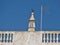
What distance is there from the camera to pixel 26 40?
27547 millimetres

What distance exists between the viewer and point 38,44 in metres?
27.3

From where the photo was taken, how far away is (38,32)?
27.4 m

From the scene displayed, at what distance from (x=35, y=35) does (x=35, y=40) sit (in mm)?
418

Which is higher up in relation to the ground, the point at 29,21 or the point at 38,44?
the point at 29,21

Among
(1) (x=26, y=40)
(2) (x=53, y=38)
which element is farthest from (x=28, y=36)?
(2) (x=53, y=38)

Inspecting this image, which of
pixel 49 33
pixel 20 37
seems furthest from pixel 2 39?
pixel 49 33

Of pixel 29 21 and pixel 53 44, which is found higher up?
pixel 29 21

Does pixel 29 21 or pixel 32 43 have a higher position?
pixel 29 21

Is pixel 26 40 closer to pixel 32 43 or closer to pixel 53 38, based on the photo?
pixel 32 43

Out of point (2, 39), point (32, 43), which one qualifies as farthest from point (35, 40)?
point (2, 39)

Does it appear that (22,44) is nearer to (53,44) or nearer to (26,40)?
(26,40)

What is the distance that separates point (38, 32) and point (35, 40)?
0.73m

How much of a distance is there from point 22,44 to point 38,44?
1339 millimetres

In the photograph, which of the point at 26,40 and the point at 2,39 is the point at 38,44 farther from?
the point at 2,39
